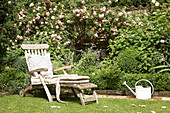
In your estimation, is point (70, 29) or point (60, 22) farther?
point (70, 29)

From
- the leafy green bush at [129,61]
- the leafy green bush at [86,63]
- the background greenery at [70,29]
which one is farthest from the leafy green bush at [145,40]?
the leafy green bush at [86,63]

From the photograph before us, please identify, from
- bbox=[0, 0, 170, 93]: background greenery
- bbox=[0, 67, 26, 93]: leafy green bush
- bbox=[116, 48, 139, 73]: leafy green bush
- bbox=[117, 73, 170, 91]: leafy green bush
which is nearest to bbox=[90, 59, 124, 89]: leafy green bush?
bbox=[117, 73, 170, 91]: leafy green bush

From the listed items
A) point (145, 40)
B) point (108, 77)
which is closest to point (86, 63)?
point (108, 77)

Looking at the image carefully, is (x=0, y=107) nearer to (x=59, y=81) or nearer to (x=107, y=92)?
(x=59, y=81)

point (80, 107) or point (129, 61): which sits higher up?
point (129, 61)

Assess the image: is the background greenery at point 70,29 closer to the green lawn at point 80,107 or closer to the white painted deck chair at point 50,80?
the white painted deck chair at point 50,80

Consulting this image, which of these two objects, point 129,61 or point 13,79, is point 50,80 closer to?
point 13,79

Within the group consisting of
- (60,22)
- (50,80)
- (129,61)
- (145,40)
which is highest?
(60,22)

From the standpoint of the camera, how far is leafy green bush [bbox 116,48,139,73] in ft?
17.1

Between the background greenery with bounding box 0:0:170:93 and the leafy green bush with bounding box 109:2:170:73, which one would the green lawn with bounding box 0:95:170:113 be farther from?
the background greenery with bounding box 0:0:170:93

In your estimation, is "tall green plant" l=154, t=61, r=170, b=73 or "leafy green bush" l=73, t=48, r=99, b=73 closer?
"tall green plant" l=154, t=61, r=170, b=73

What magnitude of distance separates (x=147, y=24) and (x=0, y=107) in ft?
13.9

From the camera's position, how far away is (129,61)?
522 centimetres

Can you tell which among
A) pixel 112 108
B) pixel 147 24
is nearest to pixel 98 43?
pixel 147 24
